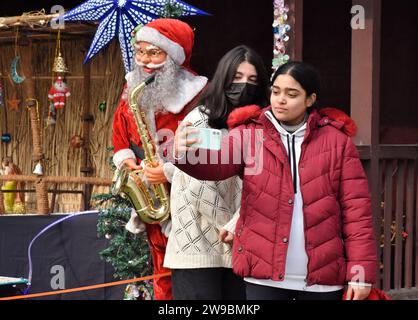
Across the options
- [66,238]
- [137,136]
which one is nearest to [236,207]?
[137,136]

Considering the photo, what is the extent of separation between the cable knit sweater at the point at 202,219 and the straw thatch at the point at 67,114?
16.6 ft

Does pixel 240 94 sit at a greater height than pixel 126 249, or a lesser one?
greater

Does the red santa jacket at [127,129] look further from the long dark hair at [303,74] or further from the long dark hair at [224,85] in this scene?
the long dark hair at [303,74]

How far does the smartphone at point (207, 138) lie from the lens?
3807 millimetres

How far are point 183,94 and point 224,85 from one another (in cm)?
108

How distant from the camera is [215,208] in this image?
4742mm

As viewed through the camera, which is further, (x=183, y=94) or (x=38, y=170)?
(x=38, y=170)

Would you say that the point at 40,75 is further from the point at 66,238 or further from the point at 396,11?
the point at 396,11

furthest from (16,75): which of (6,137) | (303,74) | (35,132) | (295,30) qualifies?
(303,74)

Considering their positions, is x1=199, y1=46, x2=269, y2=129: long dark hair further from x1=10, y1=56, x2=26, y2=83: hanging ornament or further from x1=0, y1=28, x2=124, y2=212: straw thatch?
x1=0, y1=28, x2=124, y2=212: straw thatch

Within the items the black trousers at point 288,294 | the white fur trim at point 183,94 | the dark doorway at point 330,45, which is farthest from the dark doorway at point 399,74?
the black trousers at point 288,294

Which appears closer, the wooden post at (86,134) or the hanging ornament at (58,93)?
the hanging ornament at (58,93)

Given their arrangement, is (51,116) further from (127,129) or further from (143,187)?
(143,187)

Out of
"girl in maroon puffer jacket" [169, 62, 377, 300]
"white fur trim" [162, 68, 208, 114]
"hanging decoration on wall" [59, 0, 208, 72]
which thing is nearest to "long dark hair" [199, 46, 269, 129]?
"girl in maroon puffer jacket" [169, 62, 377, 300]
